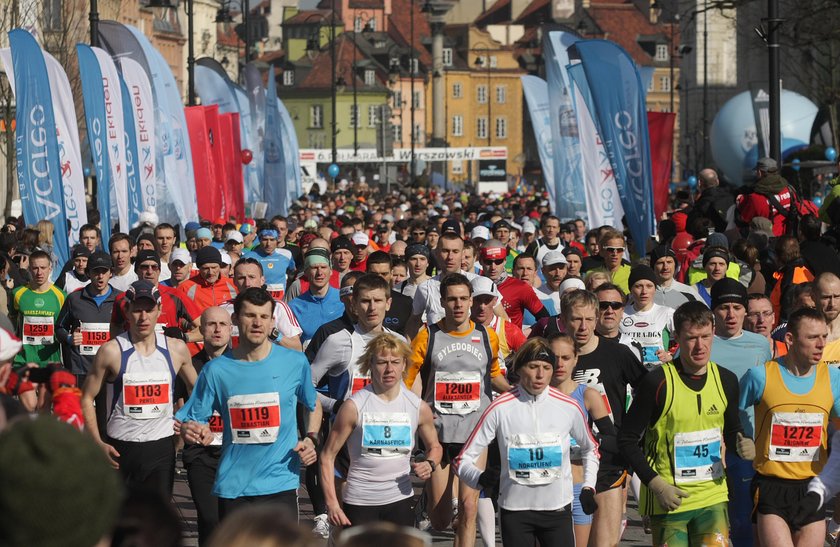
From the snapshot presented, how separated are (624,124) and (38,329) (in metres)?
7.64

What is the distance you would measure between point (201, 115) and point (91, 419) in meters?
16.5

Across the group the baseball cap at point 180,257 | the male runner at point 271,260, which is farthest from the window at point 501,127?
the baseball cap at point 180,257

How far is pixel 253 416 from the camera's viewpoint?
26.0 feet

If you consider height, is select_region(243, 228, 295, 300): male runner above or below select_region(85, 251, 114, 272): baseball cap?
below

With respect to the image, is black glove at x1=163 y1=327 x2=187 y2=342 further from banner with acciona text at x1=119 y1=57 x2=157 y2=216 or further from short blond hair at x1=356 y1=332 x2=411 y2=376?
banner with acciona text at x1=119 y1=57 x2=157 y2=216

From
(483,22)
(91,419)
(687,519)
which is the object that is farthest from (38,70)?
(483,22)

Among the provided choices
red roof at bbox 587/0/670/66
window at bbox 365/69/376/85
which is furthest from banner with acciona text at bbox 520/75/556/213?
red roof at bbox 587/0/670/66

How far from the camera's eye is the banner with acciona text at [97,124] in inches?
739

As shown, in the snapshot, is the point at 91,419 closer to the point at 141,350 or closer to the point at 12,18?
the point at 141,350

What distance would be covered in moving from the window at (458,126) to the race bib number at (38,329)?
128447 mm

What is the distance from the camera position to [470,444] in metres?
7.74

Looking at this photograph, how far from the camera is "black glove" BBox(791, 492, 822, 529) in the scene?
7461mm

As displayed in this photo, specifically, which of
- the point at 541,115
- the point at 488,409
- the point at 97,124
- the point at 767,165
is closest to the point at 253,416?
the point at 488,409

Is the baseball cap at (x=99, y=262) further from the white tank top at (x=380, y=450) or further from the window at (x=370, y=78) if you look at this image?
the window at (x=370, y=78)
